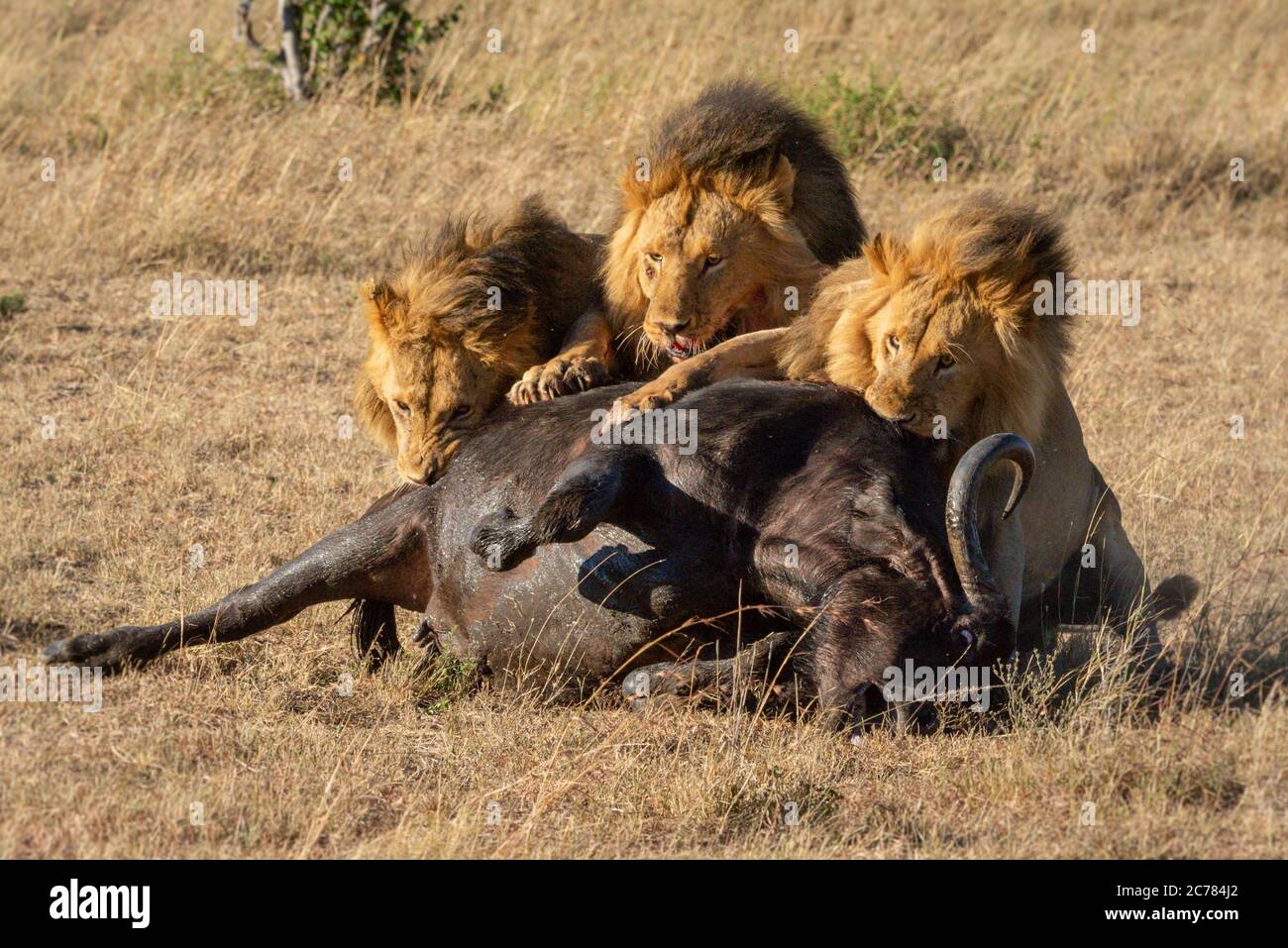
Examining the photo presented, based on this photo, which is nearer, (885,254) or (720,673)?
(720,673)

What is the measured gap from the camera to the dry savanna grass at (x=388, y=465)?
4840 millimetres

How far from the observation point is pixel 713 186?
6156 millimetres

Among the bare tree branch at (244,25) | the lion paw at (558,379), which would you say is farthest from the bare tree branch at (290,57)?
the lion paw at (558,379)

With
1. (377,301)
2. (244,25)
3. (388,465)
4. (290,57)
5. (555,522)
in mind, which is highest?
(244,25)

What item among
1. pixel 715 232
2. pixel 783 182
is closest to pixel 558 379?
pixel 715 232

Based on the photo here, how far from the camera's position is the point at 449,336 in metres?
5.73

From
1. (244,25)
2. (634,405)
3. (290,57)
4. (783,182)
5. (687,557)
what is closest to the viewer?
(687,557)

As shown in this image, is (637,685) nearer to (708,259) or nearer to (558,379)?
(558,379)

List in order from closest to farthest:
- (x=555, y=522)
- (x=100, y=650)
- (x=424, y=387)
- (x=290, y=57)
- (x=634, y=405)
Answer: (x=555, y=522), (x=634, y=405), (x=100, y=650), (x=424, y=387), (x=290, y=57)

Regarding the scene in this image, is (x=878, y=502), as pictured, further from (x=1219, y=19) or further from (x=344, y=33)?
(x=1219, y=19)

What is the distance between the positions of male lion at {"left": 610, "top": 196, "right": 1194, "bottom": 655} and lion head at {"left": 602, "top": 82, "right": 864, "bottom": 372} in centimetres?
29

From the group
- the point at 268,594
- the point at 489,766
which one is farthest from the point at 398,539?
the point at 489,766

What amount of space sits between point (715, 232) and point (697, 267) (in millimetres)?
148

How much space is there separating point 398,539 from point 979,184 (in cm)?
776
